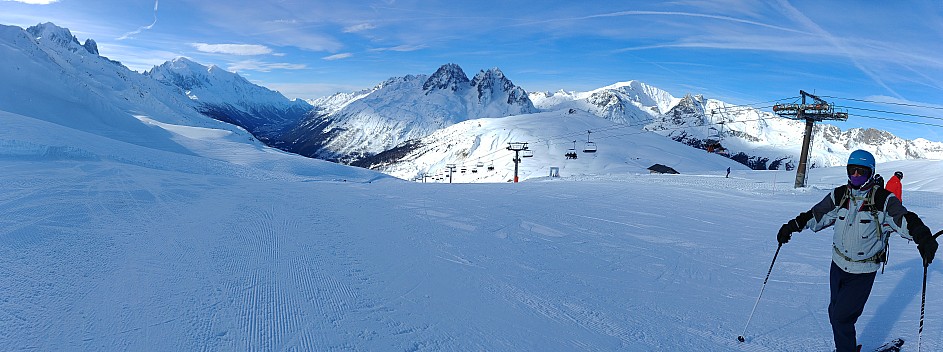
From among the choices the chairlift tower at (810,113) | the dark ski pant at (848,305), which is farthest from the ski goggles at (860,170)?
the chairlift tower at (810,113)

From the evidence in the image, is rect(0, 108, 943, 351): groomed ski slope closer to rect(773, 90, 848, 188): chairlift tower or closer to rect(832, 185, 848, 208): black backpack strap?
rect(832, 185, 848, 208): black backpack strap

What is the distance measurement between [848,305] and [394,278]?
5.57m

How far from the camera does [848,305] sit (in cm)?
459

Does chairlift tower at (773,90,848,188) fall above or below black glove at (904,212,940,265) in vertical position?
above

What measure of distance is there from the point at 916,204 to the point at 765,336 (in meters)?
23.0

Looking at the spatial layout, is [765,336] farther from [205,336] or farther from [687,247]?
[205,336]

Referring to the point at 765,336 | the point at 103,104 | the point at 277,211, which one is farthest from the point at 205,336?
the point at 103,104

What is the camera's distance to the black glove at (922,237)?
4.08m

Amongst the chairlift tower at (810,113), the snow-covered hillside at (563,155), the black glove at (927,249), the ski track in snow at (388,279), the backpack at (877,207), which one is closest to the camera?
the black glove at (927,249)

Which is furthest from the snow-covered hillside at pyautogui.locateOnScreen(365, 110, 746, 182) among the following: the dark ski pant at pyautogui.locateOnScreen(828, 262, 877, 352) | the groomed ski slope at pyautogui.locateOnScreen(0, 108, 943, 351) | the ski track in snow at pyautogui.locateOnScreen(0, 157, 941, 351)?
the dark ski pant at pyautogui.locateOnScreen(828, 262, 877, 352)

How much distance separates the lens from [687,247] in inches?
376

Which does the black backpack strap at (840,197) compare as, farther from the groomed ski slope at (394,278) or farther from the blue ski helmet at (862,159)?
the groomed ski slope at (394,278)

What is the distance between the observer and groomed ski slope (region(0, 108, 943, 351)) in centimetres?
473

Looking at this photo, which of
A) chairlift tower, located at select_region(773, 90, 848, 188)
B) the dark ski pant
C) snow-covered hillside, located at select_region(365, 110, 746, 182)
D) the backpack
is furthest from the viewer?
snow-covered hillside, located at select_region(365, 110, 746, 182)
